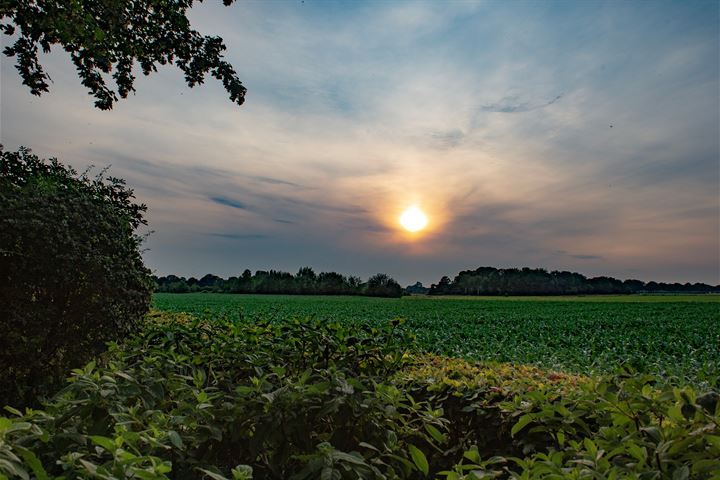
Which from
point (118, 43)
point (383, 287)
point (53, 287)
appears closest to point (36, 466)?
point (53, 287)

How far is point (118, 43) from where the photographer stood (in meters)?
9.89

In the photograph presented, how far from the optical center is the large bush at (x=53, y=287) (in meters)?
6.33

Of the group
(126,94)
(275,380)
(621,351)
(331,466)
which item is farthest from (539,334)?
(331,466)

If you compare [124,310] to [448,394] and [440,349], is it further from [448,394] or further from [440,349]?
[440,349]

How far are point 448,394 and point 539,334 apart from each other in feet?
61.8

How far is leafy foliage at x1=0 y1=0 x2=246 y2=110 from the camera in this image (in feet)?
28.9

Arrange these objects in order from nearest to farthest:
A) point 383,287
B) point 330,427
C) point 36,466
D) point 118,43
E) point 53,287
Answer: point 36,466 → point 330,427 → point 53,287 → point 118,43 → point 383,287

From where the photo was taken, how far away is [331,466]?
6.52 ft

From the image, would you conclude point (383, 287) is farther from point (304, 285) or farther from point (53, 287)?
point (53, 287)

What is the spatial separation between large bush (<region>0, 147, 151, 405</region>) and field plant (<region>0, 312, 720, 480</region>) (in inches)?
118

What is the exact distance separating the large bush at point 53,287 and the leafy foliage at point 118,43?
3548 millimetres

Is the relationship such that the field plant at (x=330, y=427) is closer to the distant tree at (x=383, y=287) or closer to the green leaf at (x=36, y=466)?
the green leaf at (x=36, y=466)

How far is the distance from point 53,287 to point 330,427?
17.2 feet

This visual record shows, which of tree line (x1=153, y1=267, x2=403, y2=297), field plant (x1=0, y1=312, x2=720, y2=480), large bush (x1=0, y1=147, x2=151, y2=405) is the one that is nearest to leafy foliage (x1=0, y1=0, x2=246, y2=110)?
large bush (x1=0, y1=147, x2=151, y2=405)
